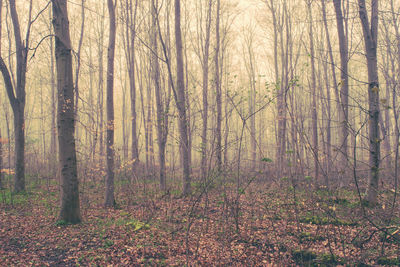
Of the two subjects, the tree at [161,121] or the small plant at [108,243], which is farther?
the tree at [161,121]

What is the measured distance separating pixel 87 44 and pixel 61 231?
1787 cm

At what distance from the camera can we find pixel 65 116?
17.1 feet

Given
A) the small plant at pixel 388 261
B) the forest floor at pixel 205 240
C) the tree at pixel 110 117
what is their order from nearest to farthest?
the small plant at pixel 388 261 → the forest floor at pixel 205 240 → the tree at pixel 110 117

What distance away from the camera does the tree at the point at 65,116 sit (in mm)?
5184

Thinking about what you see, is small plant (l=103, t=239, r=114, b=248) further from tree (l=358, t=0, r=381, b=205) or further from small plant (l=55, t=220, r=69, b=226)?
tree (l=358, t=0, r=381, b=205)

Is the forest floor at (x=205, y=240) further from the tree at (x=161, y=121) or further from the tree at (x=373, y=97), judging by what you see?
the tree at (x=161, y=121)

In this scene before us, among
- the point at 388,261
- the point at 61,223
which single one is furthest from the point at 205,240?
the point at 61,223

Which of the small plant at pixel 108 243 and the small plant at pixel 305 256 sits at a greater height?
the small plant at pixel 108 243

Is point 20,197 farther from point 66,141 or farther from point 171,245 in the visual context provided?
point 171,245

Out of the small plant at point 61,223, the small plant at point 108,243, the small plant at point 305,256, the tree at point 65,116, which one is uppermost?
the tree at point 65,116

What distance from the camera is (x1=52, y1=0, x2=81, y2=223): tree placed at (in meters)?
5.18

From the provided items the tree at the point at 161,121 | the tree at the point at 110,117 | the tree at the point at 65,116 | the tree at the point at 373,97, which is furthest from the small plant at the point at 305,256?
the tree at the point at 110,117

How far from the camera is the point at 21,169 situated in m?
8.56

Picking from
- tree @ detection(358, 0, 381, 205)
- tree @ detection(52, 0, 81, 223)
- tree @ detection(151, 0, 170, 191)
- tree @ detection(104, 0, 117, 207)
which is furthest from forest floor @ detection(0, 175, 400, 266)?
tree @ detection(151, 0, 170, 191)
